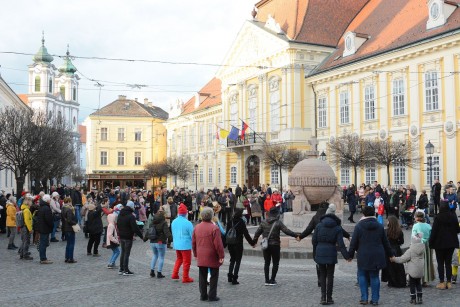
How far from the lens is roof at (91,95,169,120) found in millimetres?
76688

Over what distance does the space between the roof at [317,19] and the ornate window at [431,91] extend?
11249 mm

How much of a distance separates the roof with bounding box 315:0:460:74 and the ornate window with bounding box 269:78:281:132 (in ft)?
12.1

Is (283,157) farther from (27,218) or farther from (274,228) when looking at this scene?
(274,228)

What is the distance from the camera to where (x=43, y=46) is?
9200 cm

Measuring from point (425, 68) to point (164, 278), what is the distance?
23.1 m

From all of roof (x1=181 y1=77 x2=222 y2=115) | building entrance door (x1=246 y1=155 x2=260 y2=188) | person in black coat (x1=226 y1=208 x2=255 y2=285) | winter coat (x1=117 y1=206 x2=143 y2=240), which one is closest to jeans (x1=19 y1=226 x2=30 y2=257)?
winter coat (x1=117 y1=206 x2=143 y2=240)

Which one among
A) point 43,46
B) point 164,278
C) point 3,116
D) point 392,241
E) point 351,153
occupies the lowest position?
point 164,278

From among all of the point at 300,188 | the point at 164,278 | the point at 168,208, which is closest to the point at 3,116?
the point at 168,208

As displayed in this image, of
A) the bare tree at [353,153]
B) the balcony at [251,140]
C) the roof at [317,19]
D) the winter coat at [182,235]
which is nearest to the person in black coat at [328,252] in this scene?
the winter coat at [182,235]

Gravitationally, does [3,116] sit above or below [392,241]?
above

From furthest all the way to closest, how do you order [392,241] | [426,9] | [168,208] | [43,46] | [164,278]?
[43,46] < [426,9] < [168,208] < [164,278] < [392,241]

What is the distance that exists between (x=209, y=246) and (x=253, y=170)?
118 feet

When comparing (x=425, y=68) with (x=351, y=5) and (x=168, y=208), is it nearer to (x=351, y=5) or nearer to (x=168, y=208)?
(x=351, y=5)

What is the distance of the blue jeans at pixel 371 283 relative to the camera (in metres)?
8.77
